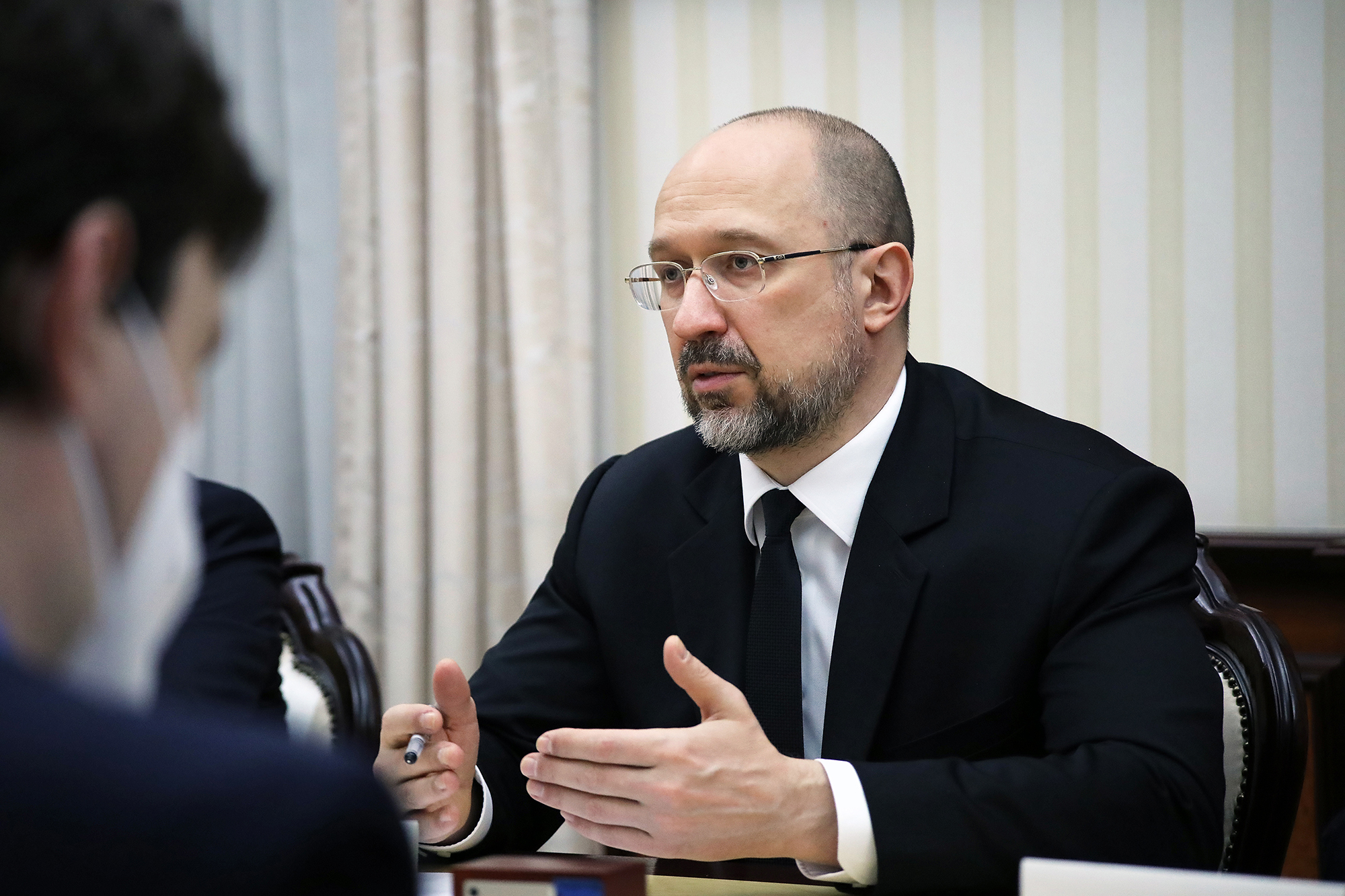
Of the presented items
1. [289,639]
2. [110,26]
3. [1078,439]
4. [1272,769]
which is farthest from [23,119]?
[289,639]

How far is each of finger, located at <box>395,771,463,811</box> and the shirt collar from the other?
1.96ft

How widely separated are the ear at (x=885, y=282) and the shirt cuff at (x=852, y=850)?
856 millimetres

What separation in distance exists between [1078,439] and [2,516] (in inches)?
62.0

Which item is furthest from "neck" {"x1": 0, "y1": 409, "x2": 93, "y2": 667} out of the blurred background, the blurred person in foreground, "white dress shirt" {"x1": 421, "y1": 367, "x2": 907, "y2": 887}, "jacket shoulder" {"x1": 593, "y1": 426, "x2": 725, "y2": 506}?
the blurred background

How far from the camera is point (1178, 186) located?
272cm

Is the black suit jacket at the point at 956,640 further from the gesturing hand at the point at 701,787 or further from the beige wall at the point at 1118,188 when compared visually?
the beige wall at the point at 1118,188

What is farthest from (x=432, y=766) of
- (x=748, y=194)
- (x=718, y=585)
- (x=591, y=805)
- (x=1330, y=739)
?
(x=1330, y=739)

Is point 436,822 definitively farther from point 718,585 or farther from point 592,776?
point 718,585

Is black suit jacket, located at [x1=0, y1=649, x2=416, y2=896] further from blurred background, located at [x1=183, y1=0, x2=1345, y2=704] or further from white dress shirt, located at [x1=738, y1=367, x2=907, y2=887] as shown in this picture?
blurred background, located at [x1=183, y1=0, x2=1345, y2=704]

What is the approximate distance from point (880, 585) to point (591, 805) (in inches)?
22.0

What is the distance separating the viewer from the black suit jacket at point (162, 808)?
0.41m

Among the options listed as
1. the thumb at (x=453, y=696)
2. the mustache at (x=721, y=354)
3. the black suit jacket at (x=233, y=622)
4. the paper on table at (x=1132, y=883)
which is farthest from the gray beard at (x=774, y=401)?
the paper on table at (x=1132, y=883)

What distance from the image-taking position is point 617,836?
1295 mm

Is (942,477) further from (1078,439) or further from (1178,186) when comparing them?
(1178,186)
